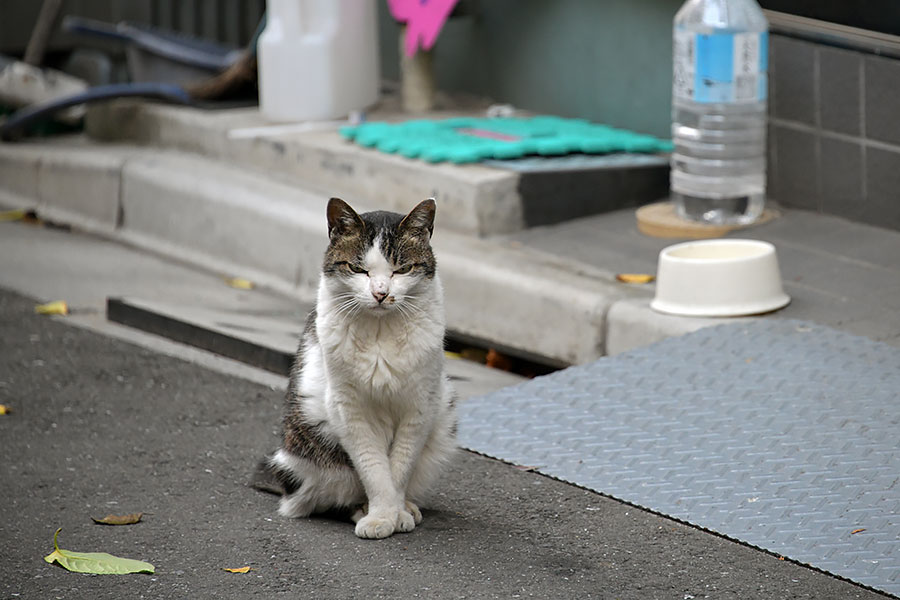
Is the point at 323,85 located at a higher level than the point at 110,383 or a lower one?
higher

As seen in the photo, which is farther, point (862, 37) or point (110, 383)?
point (862, 37)

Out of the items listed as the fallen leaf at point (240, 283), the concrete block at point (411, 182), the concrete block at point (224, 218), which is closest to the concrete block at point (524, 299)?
the concrete block at point (411, 182)

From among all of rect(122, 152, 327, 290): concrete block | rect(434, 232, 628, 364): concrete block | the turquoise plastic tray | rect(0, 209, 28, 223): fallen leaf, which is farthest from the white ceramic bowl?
rect(0, 209, 28, 223): fallen leaf

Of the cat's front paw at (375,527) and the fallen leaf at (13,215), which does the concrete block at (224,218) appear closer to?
the fallen leaf at (13,215)

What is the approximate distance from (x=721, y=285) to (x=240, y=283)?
2675mm

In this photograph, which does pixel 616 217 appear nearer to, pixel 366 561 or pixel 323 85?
pixel 323 85

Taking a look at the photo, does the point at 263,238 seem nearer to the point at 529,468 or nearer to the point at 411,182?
the point at 411,182

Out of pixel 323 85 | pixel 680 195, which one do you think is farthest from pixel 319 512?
pixel 323 85

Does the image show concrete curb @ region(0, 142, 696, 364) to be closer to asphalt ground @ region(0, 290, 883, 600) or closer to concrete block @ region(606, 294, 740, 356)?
concrete block @ region(606, 294, 740, 356)

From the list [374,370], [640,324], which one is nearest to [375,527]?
[374,370]

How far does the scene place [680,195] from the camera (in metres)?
5.93

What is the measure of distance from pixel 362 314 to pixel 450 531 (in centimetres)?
68

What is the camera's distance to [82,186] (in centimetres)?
768

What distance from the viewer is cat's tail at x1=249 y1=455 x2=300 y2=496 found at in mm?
3711
